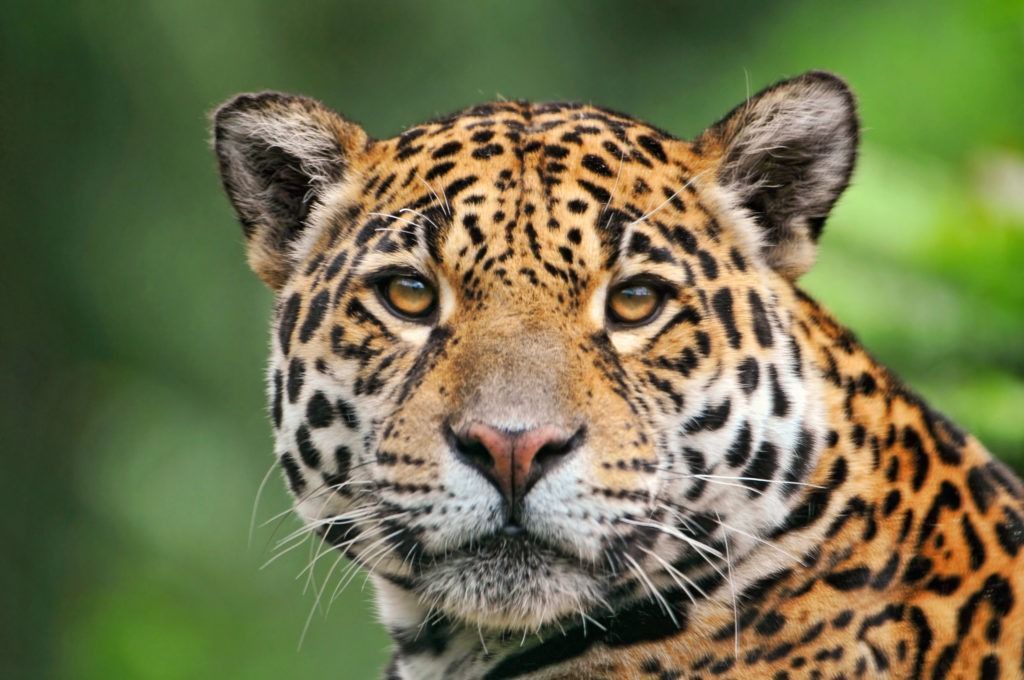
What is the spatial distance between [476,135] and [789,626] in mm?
2121

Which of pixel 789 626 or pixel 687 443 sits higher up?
pixel 687 443

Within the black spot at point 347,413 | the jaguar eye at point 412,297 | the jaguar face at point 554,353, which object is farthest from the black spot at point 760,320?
the black spot at point 347,413

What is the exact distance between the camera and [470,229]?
5.86m

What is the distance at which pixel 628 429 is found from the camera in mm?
5512

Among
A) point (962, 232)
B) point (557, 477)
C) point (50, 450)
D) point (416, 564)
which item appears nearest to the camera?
point (557, 477)

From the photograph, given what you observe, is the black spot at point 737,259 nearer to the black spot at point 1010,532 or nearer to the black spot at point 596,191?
the black spot at point 596,191

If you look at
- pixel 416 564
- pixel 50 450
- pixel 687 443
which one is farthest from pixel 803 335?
pixel 50 450

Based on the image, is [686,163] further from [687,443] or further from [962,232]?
[962,232]

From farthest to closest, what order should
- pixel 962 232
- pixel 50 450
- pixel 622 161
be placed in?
1. pixel 50 450
2. pixel 962 232
3. pixel 622 161

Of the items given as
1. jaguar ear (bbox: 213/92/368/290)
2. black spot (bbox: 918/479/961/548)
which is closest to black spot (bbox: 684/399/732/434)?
black spot (bbox: 918/479/961/548)

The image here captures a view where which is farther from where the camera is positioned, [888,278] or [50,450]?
[50,450]

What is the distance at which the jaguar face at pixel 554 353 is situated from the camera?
5.44m

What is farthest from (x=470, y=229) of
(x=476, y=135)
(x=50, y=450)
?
(x=50, y=450)

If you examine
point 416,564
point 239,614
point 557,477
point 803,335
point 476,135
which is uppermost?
point 476,135
